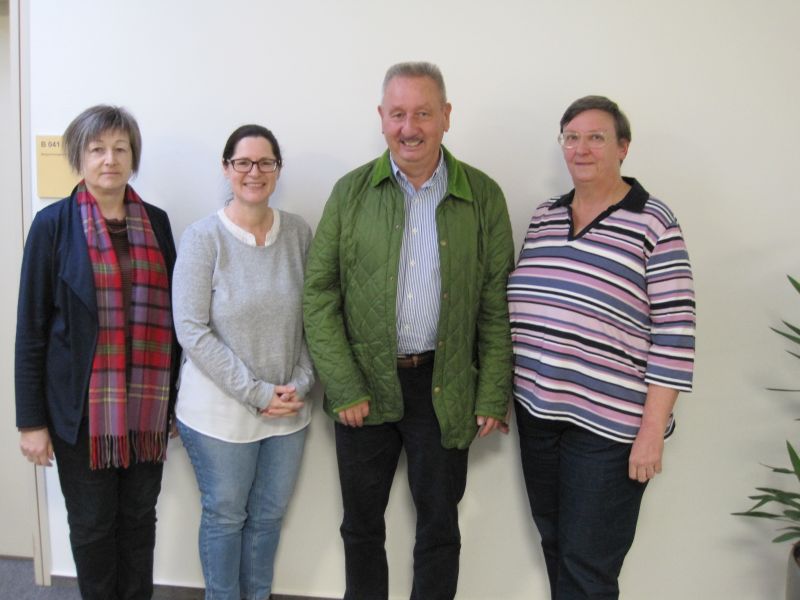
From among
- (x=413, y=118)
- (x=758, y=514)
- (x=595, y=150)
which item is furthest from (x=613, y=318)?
(x=758, y=514)

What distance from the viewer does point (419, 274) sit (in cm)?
156

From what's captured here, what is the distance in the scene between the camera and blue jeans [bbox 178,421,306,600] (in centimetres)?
165

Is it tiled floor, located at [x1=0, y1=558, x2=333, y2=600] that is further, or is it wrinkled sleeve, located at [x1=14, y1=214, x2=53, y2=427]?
tiled floor, located at [x1=0, y1=558, x2=333, y2=600]

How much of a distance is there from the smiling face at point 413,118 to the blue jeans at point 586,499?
79 cm

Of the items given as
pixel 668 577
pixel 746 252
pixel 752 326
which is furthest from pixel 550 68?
pixel 668 577

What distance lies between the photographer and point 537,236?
1624 mm

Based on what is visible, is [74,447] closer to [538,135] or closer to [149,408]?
[149,408]

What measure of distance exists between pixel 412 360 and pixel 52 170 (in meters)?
1.49

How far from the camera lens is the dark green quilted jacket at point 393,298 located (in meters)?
1.55

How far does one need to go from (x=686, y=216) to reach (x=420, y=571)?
4.63 feet

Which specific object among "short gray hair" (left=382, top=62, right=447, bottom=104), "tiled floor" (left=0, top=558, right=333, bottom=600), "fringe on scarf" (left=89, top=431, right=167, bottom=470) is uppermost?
"short gray hair" (left=382, top=62, right=447, bottom=104)

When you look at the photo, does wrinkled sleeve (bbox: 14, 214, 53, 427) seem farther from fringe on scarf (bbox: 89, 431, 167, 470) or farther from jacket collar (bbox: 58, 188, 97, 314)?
fringe on scarf (bbox: 89, 431, 167, 470)

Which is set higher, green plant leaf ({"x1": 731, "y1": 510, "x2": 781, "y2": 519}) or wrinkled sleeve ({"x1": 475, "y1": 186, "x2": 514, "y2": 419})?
wrinkled sleeve ({"x1": 475, "y1": 186, "x2": 514, "y2": 419})

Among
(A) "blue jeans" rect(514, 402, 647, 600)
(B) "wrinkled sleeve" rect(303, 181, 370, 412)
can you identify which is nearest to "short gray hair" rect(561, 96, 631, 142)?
(B) "wrinkled sleeve" rect(303, 181, 370, 412)
